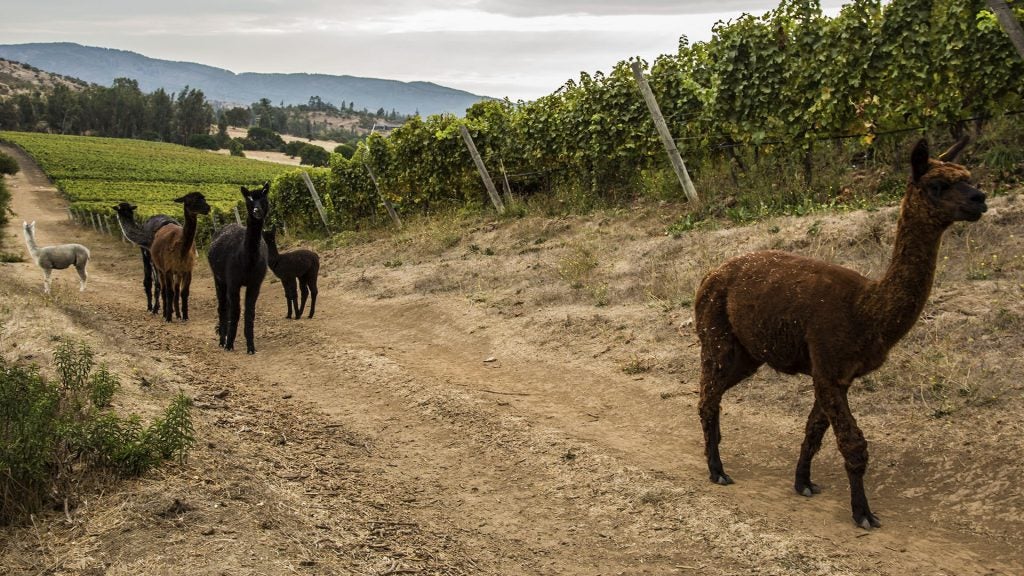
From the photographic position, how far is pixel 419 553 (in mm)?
5379

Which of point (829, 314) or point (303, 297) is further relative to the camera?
point (303, 297)

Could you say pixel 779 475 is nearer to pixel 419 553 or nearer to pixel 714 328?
pixel 714 328

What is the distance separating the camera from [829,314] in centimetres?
567

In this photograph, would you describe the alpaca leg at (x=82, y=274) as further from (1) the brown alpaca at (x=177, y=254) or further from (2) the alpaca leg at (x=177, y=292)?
(2) the alpaca leg at (x=177, y=292)

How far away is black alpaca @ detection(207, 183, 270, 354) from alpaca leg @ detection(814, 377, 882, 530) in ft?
29.0

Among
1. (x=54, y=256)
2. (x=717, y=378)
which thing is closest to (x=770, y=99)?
(x=717, y=378)

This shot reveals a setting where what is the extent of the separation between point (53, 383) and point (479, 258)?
996cm

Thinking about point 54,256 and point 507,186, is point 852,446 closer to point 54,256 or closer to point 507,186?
point 507,186

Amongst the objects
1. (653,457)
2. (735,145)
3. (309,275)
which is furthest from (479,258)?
(653,457)

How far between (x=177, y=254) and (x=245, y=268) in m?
3.06

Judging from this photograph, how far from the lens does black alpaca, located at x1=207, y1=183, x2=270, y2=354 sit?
11.9m

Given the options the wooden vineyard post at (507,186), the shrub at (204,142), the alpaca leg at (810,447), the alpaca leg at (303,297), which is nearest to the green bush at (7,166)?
the shrub at (204,142)

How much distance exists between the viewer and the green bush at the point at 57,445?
205 inches

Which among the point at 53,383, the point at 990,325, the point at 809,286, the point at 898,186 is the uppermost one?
the point at 898,186
